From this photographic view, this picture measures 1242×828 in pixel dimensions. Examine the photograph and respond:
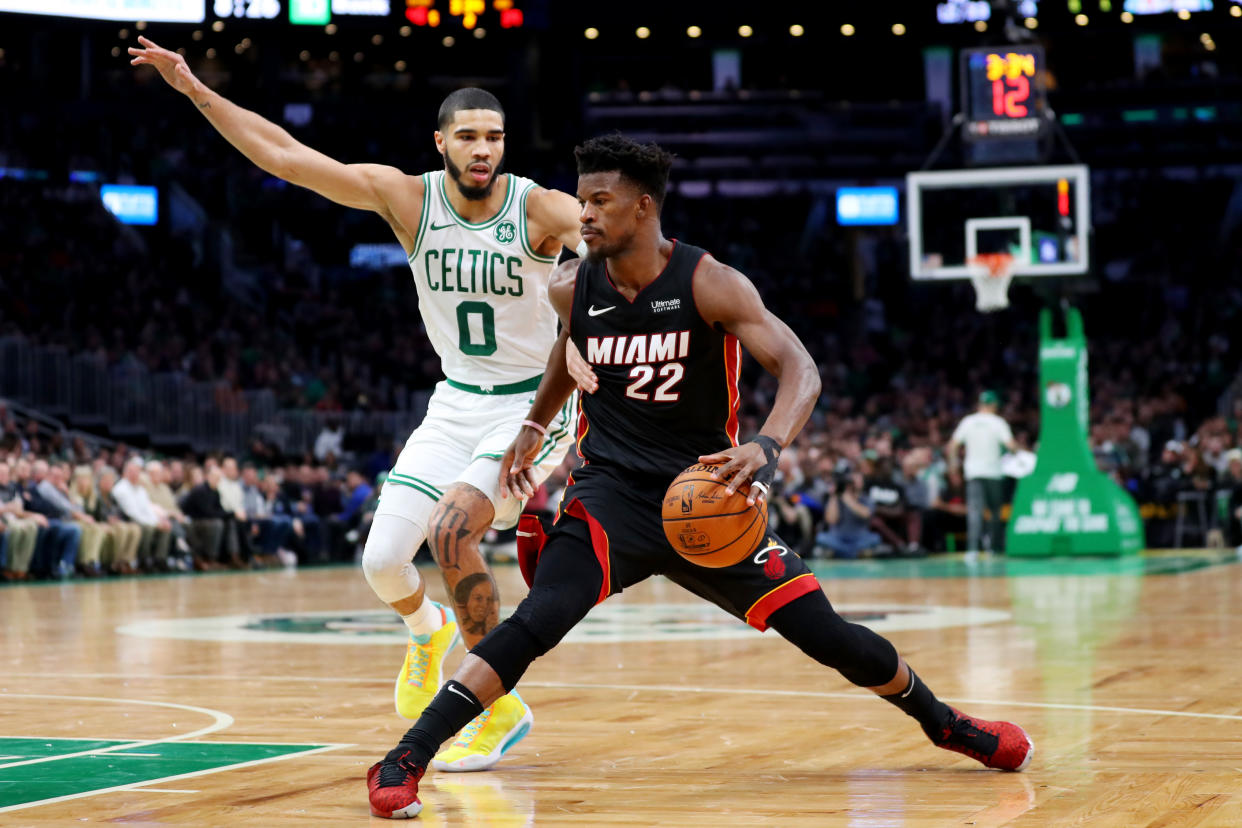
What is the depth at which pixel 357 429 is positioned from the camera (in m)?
27.7

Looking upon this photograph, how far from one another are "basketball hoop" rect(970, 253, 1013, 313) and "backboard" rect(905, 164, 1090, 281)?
10 cm

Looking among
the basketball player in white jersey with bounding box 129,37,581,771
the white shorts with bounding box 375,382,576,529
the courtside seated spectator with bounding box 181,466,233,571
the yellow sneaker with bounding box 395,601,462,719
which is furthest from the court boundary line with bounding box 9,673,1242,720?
the courtside seated spectator with bounding box 181,466,233,571

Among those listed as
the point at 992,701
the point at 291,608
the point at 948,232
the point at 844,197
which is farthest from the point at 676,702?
the point at 844,197

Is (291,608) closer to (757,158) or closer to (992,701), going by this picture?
(992,701)

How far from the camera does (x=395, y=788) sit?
468 cm

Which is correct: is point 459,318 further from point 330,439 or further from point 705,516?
point 330,439

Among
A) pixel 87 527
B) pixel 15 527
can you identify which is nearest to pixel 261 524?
pixel 87 527

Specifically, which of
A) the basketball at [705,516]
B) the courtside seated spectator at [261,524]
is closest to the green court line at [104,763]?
the basketball at [705,516]

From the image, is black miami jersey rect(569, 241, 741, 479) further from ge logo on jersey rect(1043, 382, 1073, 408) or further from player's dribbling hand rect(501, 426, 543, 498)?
ge logo on jersey rect(1043, 382, 1073, 408)

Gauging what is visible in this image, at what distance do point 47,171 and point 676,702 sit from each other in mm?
29096

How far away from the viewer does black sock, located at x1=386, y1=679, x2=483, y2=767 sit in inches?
190

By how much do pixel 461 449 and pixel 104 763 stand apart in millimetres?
1692

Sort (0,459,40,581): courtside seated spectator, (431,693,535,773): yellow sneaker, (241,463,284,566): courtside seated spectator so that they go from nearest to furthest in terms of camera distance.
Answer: (431,693,535,773): yellow sneaker, (0,459,40,581): courtside seated spectator, (241,463,284,566): courtside seated spectator

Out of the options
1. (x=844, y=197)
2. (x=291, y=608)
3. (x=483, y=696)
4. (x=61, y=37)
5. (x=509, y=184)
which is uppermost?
(x=61, y=37)
